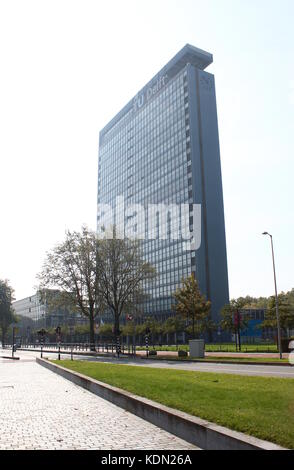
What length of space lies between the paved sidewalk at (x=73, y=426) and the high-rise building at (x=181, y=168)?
8375 centimetres

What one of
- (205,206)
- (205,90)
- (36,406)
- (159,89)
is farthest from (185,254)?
(36,406)

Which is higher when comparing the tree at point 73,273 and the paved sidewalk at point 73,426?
the tree at point 73,273

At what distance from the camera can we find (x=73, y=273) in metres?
48.1

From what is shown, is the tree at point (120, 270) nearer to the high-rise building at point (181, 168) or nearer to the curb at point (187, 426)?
the curb at point (187, 426)

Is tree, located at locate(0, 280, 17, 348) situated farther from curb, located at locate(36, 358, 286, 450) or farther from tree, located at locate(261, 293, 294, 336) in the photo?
curb, located at locate(36, 358, 286, 450)

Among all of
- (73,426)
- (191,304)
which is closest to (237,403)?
(73,426)

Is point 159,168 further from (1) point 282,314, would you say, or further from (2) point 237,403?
(2) point 237,403

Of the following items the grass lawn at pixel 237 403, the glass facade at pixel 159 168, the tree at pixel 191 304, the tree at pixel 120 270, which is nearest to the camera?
the grass lawn at pixel 237 403

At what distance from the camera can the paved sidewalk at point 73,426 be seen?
5941 mm

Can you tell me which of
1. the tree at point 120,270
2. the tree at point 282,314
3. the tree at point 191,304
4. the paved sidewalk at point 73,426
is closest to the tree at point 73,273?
the tree at point 120,270

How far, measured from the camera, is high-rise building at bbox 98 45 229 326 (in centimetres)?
9719

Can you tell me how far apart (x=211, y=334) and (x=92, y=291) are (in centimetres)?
4780

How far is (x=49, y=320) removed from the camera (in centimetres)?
13962
